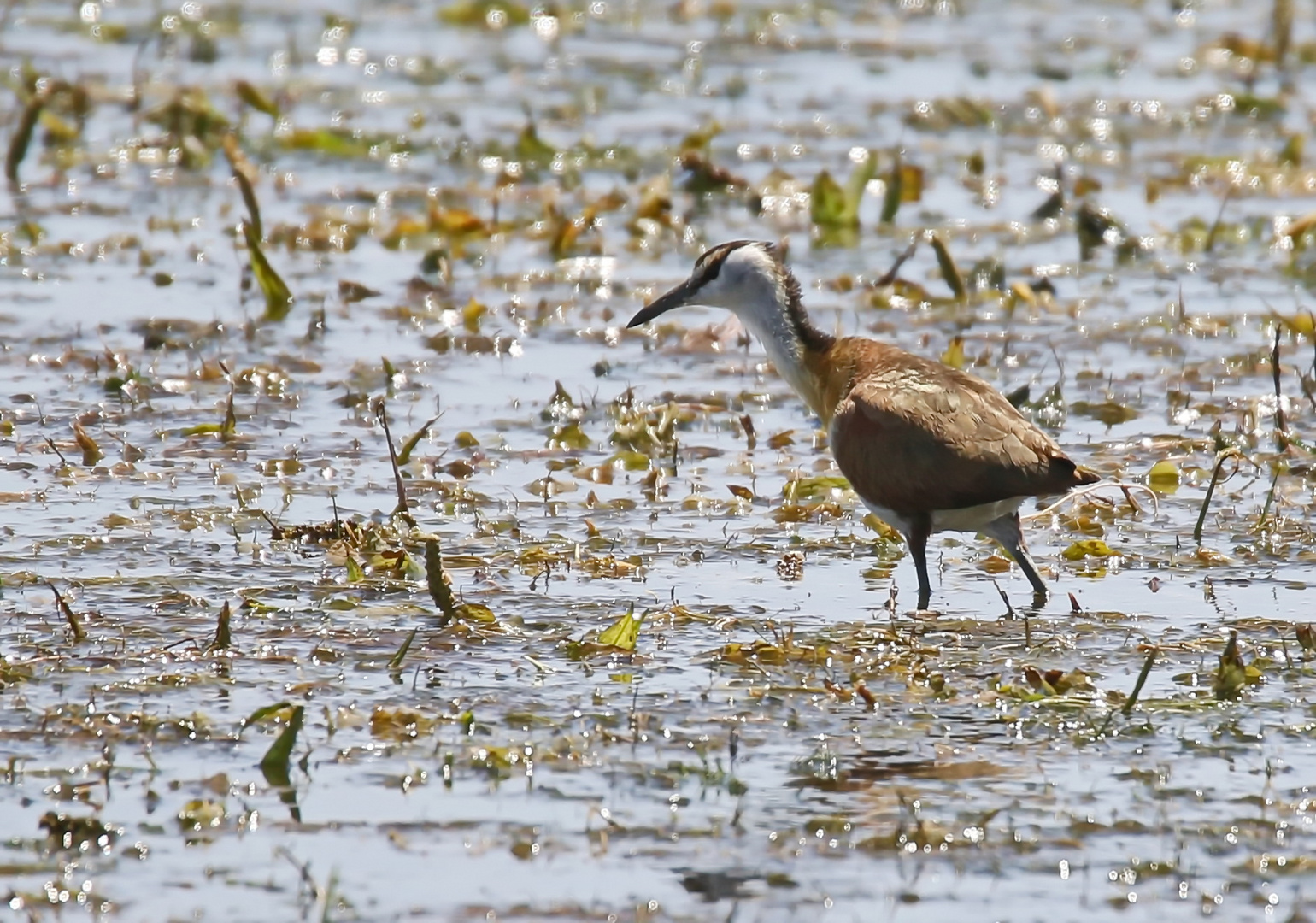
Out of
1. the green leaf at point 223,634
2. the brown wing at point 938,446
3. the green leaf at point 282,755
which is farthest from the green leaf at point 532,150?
the green leaf at point 282,755

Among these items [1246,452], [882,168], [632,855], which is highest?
[882,168]

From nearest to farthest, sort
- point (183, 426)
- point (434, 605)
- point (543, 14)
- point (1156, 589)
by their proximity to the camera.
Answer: point (434, 605) → point (1156, 589) → point (183, 426) → point (543, 14)

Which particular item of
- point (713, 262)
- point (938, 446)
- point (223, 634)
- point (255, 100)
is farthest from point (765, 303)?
point (255, 100)

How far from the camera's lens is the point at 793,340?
325 inches

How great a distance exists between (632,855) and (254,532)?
9.59 ft

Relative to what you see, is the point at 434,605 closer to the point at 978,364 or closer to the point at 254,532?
the point at 254,532

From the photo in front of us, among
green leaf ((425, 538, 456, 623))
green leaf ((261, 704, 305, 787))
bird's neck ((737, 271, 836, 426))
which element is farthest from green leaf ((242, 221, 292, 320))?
green leaf ((261, 704, 305, 787))

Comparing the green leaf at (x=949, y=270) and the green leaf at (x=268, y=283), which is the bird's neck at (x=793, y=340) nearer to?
the green leaf at (x=949, y=270)

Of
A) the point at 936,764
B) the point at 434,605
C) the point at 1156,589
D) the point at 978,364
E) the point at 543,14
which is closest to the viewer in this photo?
the point at 936,764

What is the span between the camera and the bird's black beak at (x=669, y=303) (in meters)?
8.80

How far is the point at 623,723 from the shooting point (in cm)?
570

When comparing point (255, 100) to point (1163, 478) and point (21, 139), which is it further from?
point (1163, 478)

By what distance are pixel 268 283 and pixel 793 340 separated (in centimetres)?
299

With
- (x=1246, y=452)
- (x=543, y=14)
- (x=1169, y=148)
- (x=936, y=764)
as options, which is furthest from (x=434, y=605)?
(x=543, y=14)
